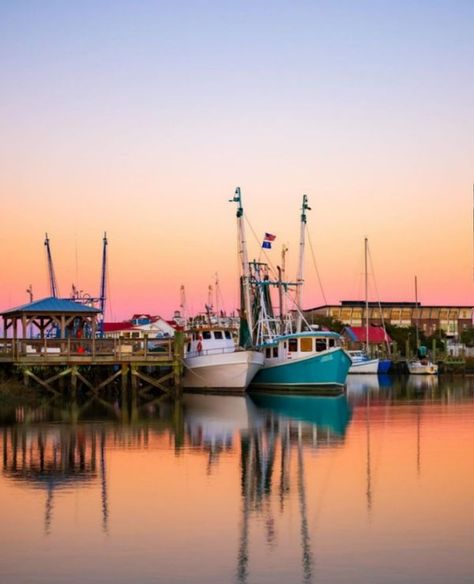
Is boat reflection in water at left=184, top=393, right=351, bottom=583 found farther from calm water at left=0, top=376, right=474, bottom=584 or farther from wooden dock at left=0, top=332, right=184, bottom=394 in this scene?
wooden dock at left=0, top=332, right=184, bottom=394

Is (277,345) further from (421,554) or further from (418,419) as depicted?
(421,554)

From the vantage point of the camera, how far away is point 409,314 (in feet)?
577

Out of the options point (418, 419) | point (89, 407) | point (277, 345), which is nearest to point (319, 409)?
point (418, 419)

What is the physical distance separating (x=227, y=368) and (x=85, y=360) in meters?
9.52

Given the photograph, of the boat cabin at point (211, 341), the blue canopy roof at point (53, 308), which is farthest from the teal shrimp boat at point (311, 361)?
the blue canopy roof at point (53, 308)

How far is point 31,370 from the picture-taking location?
190 ft

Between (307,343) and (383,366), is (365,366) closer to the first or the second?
(383,366)

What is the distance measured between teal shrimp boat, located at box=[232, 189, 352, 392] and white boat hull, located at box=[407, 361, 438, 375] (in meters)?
38.6

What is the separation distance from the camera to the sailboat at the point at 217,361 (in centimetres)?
6081

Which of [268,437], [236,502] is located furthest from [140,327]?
[236,502]

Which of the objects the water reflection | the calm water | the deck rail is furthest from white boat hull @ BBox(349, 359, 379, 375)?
the water reflection

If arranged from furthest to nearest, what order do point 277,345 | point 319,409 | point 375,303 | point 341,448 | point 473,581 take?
1. point 375,303
2. point 277,345
3. point 319,409
4. point 341,448
5. point 473,581

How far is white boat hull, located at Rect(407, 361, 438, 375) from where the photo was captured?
348 ft

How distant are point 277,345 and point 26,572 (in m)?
48.6
